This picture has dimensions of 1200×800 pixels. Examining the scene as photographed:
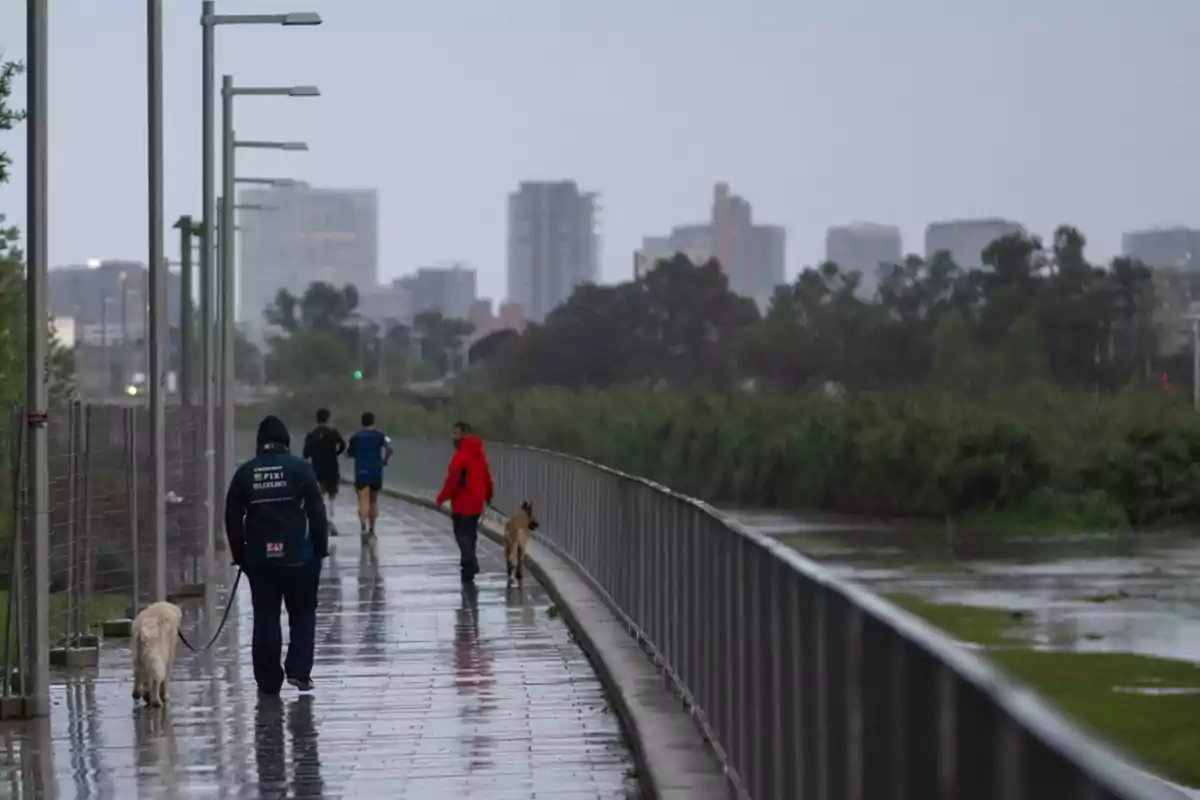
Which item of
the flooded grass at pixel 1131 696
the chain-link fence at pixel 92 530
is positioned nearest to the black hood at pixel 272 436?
the chain-link fence at pixel 92 530

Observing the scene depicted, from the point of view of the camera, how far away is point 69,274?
134m

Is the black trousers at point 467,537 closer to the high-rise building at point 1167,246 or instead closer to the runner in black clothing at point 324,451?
the runner in black clothing at point 324,451

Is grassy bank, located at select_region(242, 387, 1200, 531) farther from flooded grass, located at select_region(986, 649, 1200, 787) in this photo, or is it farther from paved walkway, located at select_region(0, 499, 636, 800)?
paved walkway, located at select_region(0, 499, 636, 800)

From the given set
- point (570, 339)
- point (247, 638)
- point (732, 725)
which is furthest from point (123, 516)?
point (570, 339)

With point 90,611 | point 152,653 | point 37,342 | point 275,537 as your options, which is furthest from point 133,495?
point 37,342

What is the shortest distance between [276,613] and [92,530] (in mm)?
4830

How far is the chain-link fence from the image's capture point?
1500 centimetres

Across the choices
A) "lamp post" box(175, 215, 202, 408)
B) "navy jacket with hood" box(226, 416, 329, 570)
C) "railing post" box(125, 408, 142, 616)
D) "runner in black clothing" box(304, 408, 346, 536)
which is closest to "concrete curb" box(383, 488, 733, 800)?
"navy jacket with hood" box(226, 416, 329, 570)

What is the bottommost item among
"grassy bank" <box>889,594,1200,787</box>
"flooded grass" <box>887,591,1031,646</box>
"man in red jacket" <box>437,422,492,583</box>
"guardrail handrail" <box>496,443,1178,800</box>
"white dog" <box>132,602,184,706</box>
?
"flooded grass" <box>887,591,1031,646</box>

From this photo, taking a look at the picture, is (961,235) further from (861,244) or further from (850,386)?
(850,386)

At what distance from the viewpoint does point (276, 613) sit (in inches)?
612

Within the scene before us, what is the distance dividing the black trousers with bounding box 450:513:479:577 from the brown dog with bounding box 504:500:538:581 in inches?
14.5

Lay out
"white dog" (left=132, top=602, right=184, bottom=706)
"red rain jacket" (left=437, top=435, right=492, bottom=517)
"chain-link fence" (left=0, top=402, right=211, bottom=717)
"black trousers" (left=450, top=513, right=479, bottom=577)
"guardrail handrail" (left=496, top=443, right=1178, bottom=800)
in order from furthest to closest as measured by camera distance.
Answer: "black trousers" (left=450, top=513, right=479, bottom=577) → "red rain jacket" (left=437, top=435, right=492, bottom=517) → "chain-link fence" (left=0, top=402, right=211, bottom=717) → "white dog" (left=132, top=602, right=184, bottom=706) → "guardrail handrail" (left=496, top=443, right=1178, bottom=800)

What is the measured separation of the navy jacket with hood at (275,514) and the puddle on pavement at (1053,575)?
476 cm
